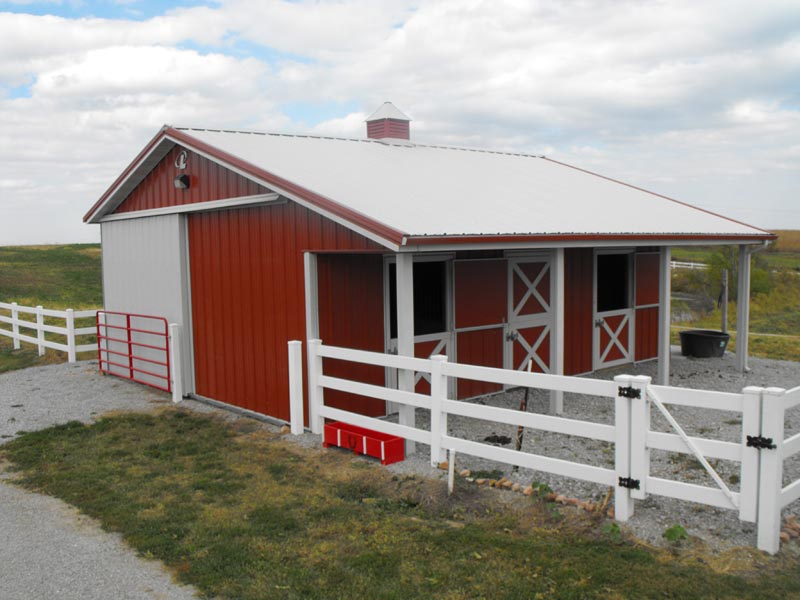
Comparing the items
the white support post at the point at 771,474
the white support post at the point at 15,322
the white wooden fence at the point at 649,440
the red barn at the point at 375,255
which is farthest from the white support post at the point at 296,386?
the white support post at the point at 15,322

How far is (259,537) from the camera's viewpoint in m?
5.56

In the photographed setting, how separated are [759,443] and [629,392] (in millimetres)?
926

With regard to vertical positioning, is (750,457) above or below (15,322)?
above

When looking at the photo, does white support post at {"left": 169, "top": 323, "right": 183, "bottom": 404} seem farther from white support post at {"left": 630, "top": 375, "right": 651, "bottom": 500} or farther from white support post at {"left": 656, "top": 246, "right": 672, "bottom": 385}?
white support post at {"left": 630, "top": 375, "right": 651, "bottom": 500}

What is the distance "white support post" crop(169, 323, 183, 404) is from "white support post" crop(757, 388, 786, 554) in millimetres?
8026

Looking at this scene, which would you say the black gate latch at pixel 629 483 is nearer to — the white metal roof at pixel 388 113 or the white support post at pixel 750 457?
the white support post at pixel 750 457

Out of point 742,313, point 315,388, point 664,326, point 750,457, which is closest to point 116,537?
point 315,388

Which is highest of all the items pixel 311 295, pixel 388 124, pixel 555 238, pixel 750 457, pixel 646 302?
pixel 388 124

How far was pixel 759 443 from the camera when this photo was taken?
4926 millimetres

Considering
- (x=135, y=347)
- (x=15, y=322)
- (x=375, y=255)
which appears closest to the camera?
(x=375, y=255)

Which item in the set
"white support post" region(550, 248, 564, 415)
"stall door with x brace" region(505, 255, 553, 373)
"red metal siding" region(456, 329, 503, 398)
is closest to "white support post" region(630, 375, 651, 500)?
"white support post" region(550, 248, 564, 415)

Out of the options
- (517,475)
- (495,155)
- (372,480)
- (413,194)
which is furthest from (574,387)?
(495,155)

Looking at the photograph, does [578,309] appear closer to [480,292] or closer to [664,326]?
[664,326]

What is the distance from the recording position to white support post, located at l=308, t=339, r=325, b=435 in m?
8.12
